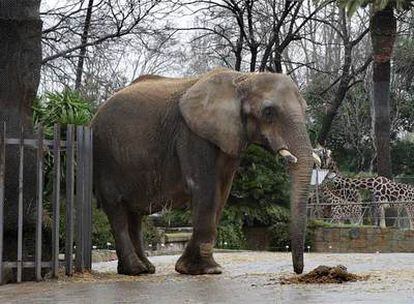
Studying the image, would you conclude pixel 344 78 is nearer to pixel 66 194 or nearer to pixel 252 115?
pixel 252 115

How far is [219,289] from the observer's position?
9086mm

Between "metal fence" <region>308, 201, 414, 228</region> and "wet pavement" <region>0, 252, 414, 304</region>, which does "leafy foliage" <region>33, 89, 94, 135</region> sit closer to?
"wet pavement" <region>0, 252, 414, 304</region>

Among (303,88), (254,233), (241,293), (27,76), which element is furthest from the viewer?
(303,88)

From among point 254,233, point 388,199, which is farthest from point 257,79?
point 388,199

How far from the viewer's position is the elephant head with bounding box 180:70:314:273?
1041cm

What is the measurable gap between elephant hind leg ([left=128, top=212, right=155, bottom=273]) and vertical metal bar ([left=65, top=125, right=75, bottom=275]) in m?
1.37

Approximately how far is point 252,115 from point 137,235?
2.58 metres

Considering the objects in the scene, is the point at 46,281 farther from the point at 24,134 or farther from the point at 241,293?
the point at 241,293

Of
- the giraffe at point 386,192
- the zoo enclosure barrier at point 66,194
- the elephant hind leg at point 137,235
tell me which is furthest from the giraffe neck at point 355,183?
the zoo enclosure barrier at point 66,194

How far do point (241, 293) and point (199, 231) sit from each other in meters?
2.68

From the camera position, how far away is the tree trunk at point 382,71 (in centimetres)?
2883

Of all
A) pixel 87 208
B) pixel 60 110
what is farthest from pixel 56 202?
pixel 60 110

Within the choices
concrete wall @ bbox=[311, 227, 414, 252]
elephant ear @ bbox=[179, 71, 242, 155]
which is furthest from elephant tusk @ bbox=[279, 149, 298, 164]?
concrete wall @ bbox=[311, 227, 414, 252]

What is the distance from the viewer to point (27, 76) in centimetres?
1123
